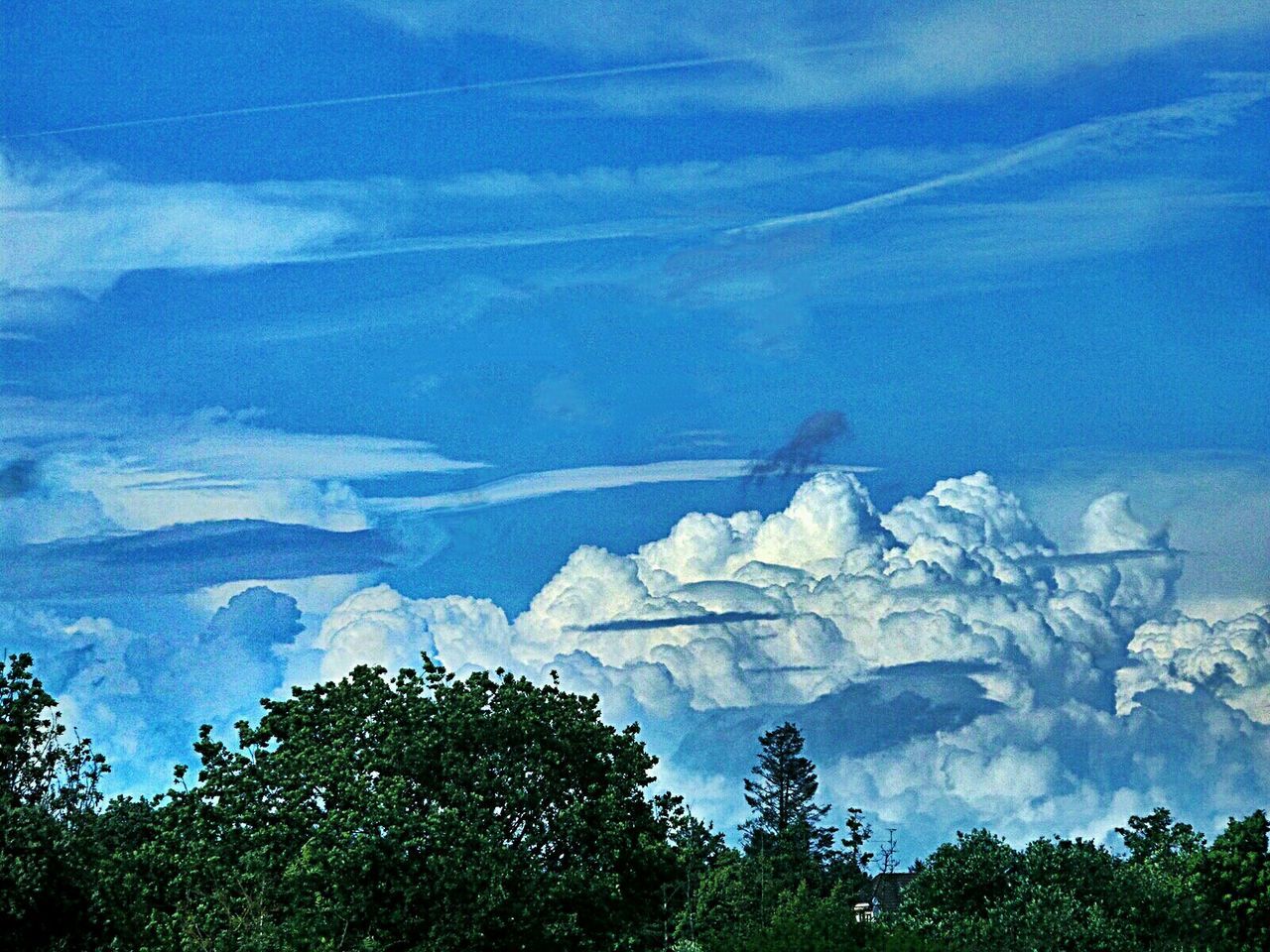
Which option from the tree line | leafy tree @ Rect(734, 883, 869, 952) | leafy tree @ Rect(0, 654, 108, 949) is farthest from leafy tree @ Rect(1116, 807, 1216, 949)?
leafy tree @ Rect(0, 654, 108, 949)

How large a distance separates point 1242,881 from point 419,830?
2216cm

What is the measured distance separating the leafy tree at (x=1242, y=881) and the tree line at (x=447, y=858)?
0.06 meters

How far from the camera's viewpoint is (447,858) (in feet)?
154

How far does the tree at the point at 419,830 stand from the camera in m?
46.8

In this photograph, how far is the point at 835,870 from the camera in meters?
99.2

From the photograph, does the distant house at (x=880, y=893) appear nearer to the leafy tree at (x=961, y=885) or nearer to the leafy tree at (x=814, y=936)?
the leafy tree at (x=961, y=885)

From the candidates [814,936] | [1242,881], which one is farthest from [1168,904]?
[814,936]

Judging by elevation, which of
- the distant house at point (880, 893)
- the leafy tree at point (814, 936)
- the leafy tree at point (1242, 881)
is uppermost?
the distant house at point (880, 893)

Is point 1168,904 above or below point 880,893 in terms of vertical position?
below

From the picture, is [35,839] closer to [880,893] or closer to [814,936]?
[814,936]

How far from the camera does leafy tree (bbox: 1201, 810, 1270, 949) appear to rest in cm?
4584

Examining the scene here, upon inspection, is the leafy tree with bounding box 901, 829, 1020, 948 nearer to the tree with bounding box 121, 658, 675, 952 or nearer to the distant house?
the tree with bounding box 121, 658, 675, 952

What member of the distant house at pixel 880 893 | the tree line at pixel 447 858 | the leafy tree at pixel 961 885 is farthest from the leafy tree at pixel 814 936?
the distant house at pixel 880 893

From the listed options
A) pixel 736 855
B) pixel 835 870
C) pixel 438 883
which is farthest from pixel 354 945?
pixel 835 870
